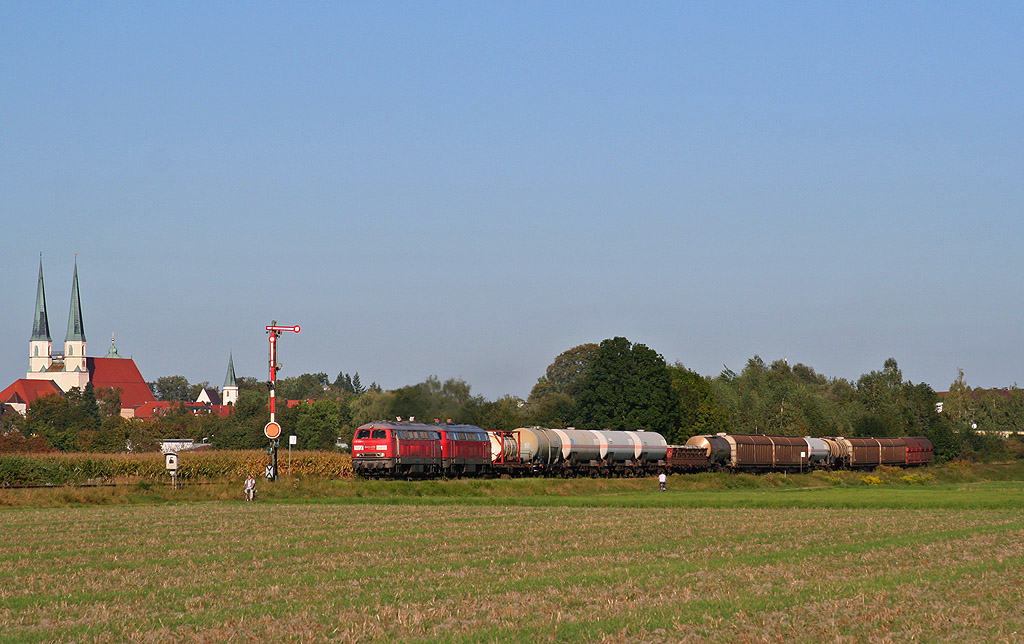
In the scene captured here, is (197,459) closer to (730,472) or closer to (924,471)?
(730,472)

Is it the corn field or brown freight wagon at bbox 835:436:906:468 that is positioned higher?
the corn field

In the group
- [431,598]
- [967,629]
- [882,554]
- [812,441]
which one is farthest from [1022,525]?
[812,441]

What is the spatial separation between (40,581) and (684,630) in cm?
1395

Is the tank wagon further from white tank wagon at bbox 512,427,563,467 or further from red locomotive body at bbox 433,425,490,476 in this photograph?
red locomotive body at bbox 433,425,490,476

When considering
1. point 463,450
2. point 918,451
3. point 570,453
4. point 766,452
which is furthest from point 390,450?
point 918,451

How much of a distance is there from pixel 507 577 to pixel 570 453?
56.5 metres

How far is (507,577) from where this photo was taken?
23.6 meters

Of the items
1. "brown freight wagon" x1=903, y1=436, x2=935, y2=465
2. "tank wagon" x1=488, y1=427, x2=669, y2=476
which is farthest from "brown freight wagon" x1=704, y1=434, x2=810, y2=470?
"brown freight wagon" x1=903, y1=436, x2=935, y2=465

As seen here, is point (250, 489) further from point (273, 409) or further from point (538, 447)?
point (538, 447)

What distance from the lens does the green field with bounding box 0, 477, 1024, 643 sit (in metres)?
17.7

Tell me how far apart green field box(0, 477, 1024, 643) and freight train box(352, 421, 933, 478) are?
23.1 meters

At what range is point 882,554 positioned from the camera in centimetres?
2850

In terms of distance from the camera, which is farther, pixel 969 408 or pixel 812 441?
pixel 969 408

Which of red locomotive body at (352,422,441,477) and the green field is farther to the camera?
red locomotive body at (352,422,441,477)
